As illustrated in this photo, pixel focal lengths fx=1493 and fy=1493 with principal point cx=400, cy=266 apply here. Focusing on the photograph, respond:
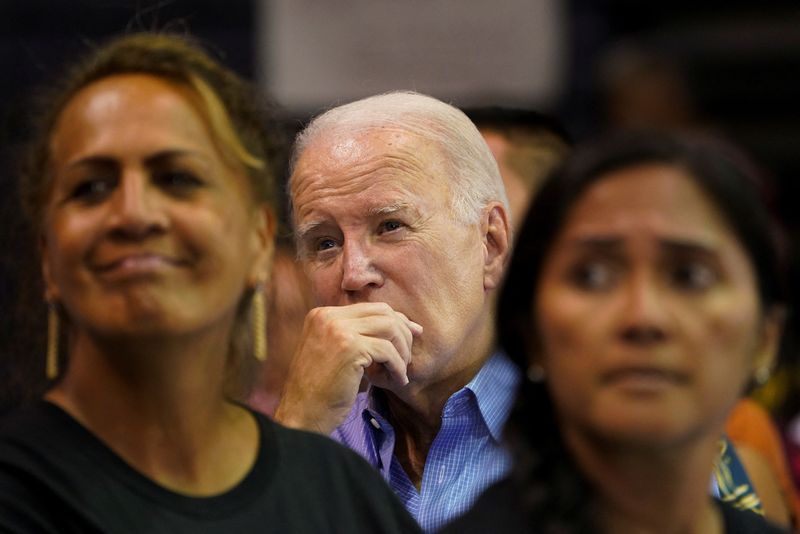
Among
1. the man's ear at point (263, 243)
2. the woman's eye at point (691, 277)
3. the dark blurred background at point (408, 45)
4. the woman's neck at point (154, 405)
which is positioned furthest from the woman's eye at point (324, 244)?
the dark blurred background at point (408, 45)

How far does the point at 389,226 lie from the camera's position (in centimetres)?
239

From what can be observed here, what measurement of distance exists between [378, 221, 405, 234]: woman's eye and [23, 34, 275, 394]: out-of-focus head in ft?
1.58

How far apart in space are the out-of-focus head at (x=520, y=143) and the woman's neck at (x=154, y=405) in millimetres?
1177

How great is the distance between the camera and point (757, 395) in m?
4.06

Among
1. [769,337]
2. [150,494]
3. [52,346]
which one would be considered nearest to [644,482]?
[769,337]

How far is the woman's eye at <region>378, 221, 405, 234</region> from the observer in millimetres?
2391

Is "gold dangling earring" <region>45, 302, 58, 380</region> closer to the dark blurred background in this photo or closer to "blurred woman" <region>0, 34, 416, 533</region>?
"blurred woman" <region>0, 34, 416, 533</region>

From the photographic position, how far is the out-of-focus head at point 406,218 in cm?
238

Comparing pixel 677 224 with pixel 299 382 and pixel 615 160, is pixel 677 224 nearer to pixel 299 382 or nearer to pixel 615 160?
pixel 615 160

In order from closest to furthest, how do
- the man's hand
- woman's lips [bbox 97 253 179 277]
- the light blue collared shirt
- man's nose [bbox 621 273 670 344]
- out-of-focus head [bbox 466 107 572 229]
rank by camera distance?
man's nose [bbox 621 273 670 344], woman's lips [bbox 97 253 179 277], the man's hand, the light blue collared shirt, out-of-focus head [bbox 466 107 572 229]

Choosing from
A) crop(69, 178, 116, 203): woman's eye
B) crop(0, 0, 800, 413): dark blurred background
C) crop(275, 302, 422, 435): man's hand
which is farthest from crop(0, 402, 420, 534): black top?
crop(0, 0, 800, 413): dark blurred background

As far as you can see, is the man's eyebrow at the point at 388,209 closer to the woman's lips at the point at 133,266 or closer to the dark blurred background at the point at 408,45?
the woman's lips at the point at 133,266

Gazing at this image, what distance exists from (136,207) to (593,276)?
0.54 m

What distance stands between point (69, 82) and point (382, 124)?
2.17 feet
